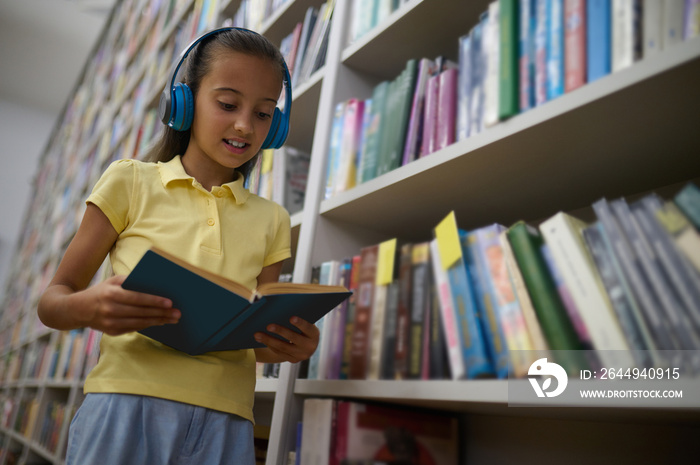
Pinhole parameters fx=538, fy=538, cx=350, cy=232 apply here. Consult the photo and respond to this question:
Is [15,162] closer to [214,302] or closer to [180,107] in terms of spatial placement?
[180,107]

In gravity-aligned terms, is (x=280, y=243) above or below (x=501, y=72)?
below

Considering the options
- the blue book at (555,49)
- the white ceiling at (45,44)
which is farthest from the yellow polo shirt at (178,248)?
the white ceiling at (45,44)

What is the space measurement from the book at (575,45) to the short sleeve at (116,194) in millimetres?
672

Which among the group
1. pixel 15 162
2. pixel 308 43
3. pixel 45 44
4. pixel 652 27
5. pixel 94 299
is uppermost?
pixel 45 44

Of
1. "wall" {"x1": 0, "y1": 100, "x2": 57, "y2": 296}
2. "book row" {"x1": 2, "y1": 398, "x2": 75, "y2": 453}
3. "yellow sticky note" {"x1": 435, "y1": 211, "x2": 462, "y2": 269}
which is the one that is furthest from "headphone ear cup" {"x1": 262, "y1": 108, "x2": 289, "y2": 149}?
"wall" {"x1": 0, "y1": 100, "x2": 57, "y2": 296}

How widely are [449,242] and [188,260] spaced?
41 cm

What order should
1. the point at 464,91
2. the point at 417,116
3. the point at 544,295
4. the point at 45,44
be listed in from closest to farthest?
the point at 544,295 → the point at 464,91 → the point at 417,116 → the point at 45,44

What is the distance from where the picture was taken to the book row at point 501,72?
0.64m

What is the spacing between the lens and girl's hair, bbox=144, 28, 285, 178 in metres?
0.99

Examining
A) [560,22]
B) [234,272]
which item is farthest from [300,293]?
[560,22]

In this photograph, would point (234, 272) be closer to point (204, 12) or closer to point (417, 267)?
point (417, 267)

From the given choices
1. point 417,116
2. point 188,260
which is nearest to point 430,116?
point 417,116

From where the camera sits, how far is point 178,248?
2.79 feet

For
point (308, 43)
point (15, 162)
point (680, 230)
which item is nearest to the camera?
point (680, 230)
